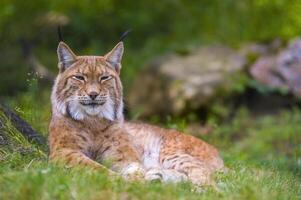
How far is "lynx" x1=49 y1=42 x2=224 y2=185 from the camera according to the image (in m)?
7.75

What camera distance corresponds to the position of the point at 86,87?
25.7ft

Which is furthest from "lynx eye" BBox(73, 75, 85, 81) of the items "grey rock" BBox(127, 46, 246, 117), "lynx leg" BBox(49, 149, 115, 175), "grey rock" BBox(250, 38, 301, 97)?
"grey rock" BBox(250, 38, 301, 97)

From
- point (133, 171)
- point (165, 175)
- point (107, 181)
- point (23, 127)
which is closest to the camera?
point (107, 181)

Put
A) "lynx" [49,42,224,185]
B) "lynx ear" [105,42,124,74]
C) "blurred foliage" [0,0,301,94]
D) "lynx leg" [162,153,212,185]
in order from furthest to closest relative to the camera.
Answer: "blurred foliage" [0,0,301,94] → "lynx ear" [105,42,124,74] → "lynx" [49,42,224,185] → "lynx leg" [162,153,212,185]

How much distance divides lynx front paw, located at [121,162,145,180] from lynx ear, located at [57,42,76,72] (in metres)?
1.15

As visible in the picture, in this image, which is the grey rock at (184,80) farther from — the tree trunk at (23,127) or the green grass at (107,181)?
the tree trunk at (23,127)

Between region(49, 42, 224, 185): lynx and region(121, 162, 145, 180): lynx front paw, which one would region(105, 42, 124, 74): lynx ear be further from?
region(121, 162, 145, 180): lynx front paw

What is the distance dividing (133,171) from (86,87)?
938 millimetres

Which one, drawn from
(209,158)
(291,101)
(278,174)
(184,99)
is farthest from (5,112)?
(291,101)

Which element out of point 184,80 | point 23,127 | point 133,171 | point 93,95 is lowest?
point 184,80

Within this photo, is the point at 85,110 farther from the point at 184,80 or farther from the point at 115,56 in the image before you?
the point at 184,80

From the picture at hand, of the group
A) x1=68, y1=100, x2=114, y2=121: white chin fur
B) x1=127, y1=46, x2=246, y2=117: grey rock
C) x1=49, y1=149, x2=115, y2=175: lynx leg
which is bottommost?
x1=127, y1=46, x2=246, y2=117: grey rock

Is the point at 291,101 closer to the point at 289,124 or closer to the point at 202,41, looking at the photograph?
the point at 289,124

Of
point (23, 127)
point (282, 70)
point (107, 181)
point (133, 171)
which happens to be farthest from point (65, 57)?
point (282, 70)
